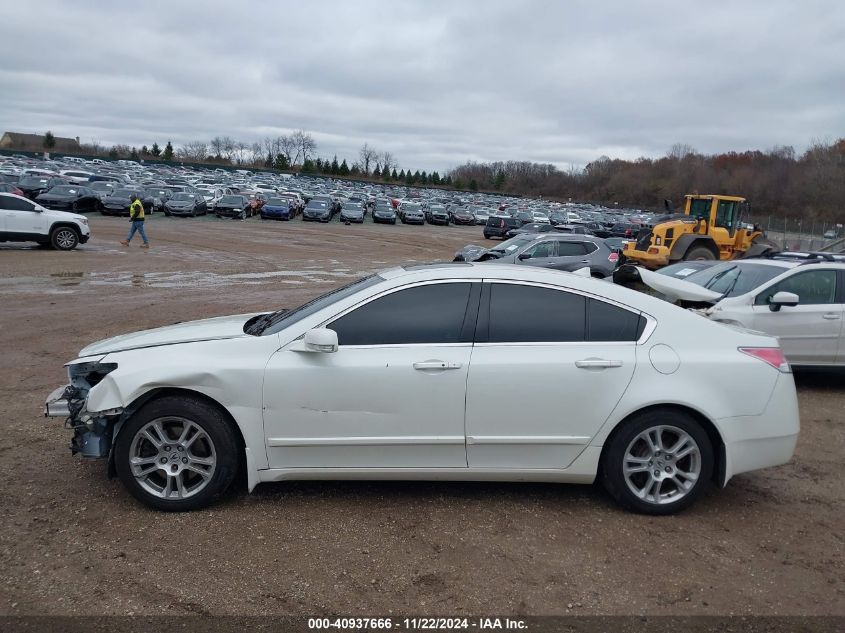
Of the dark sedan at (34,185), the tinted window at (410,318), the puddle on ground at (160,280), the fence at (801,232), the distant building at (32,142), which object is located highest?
the distant building at (32,142)

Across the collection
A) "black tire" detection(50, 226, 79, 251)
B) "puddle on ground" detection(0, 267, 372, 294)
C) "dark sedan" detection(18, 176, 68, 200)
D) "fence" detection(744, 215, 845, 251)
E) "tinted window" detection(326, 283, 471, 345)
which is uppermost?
"fence" detection(744, 215, 845, 251)

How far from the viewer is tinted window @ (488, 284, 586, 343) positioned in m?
4.46

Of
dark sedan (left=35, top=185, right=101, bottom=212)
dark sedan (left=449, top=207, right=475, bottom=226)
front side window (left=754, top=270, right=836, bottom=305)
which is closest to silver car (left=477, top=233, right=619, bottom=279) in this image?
front side window (left=754, top=270, right=836, bottom=305)

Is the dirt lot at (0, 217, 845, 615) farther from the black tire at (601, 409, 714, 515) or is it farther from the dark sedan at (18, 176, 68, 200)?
the dark sedan at (18, 176, 68, 200)

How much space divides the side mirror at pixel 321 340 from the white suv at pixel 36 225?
63.2ft

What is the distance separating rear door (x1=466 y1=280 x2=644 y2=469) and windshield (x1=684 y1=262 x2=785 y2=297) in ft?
15.3

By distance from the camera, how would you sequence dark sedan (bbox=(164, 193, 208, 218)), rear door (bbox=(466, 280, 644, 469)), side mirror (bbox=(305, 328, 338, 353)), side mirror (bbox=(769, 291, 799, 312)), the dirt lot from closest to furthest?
the dirt lot, side mirror (bbox=(305, 328, 338, 353)), rear door (bbox=(466, 280, 644, 469)), side mirror (bbox=(769, 291, 799, 312)), dark sedan (bbox=(164, 193, 208, 218))

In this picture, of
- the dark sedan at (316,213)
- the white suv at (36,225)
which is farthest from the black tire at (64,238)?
the dark sedan at (316,213)

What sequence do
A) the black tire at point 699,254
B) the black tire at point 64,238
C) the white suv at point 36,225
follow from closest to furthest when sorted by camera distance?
1. the white suv at point 36,225
2. the black tire at point 64,238
3. the black tire at point 699,254

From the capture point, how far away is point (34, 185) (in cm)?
3850

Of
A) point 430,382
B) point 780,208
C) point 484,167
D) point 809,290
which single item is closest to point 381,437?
point 430,382

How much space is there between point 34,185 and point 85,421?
40035 mm

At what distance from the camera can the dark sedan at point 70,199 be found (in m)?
34.5

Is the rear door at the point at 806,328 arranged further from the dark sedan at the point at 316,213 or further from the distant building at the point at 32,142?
the distant building at the point at 32,142
